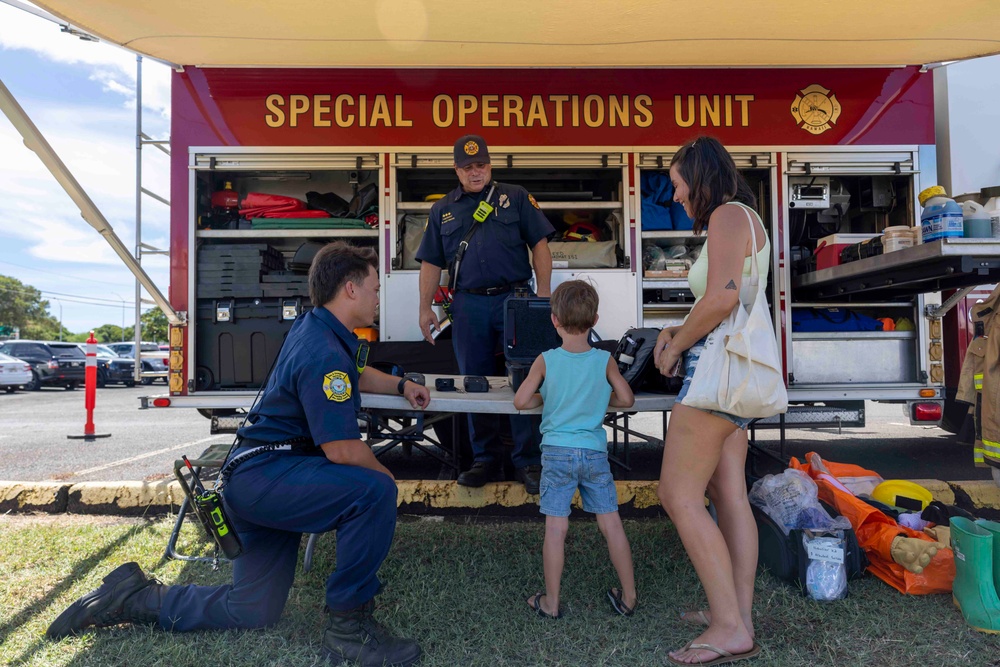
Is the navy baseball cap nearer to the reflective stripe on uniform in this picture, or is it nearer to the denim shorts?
the denim shorts

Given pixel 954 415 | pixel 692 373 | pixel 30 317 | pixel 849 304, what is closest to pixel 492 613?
pixel 692 373

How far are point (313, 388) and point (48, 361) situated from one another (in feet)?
63.2

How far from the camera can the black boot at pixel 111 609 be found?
2119 millimetres

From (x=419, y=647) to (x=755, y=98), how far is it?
158 inches

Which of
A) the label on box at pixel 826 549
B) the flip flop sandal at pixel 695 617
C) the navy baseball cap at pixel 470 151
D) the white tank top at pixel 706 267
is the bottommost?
the flip flop sandal at pixel 695 617

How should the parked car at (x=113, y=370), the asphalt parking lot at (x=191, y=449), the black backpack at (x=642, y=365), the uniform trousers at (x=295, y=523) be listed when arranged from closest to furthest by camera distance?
the uniform trousers at (x=295, y=523)
the black backpack at (x=642, y=365)
the asphalt parking lot at (x=191, y=449)
the parked car at (x=113, y=370)

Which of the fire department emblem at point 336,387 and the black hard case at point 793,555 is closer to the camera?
the fire department emblem at point 336,387

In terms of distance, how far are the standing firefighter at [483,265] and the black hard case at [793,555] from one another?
1.18 meters

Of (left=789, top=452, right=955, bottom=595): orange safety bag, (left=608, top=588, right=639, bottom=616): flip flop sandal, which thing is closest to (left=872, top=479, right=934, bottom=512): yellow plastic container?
(left=789, top=452, right=955, bottom=595): orange safety bag

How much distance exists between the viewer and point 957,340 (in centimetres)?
461

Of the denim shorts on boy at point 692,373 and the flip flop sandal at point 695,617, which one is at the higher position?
the denim shorts on boy at point 692,373

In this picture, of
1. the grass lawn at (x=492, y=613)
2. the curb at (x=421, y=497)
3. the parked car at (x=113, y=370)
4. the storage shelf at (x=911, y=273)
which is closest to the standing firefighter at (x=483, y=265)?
the curb at (x=421, y=497)

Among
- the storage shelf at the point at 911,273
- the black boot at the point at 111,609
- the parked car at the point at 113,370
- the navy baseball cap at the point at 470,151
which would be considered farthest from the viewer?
the parked car at the point at 113,370

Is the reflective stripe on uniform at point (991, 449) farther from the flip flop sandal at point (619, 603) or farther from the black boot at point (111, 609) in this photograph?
the black boot at point (111, 609)
